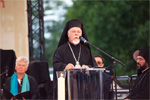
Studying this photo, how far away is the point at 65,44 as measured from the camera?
5281mm

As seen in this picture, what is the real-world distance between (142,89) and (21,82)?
2.22 m

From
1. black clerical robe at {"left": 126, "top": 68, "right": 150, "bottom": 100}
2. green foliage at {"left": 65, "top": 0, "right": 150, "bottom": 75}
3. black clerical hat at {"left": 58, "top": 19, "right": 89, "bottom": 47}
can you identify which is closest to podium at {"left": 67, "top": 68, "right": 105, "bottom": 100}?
black clerical hat at {"left": 58, "top": 19, "right": 89, "bottom": 47}

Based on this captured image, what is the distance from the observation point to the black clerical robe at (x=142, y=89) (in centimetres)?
527

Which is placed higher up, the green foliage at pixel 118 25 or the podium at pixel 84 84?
the green foliage at pixel 118 25

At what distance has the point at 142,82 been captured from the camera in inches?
217

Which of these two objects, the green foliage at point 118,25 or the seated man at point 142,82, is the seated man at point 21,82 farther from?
the green foliage at point 118,25

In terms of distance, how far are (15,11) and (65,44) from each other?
298 centimetres

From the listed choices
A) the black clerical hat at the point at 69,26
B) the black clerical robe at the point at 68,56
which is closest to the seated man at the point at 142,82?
the black clerical robe at the point at 68,56

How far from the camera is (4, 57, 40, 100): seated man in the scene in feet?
19.4

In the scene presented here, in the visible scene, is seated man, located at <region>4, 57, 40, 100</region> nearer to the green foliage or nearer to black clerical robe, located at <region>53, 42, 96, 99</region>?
black clerical robe, located at <region>53, 42, 96, 99</region>

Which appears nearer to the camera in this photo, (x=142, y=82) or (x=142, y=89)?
(x=142, y=89)

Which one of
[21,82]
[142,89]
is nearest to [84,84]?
[142,89]

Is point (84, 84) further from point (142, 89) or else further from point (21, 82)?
point (21, 82)

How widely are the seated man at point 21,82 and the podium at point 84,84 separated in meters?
2.39
